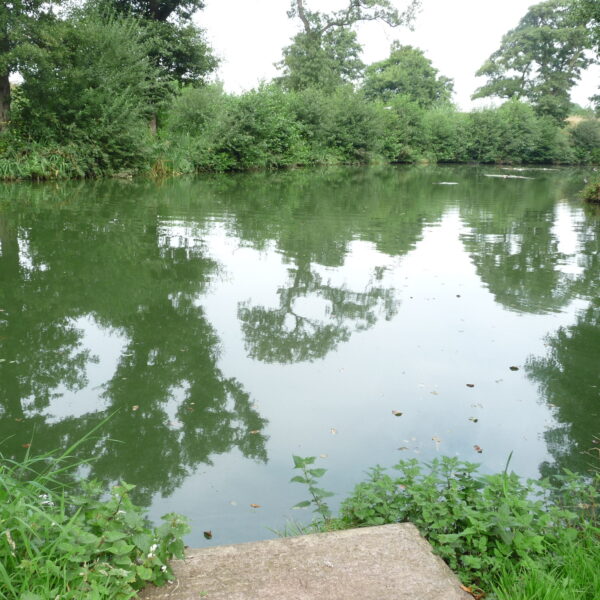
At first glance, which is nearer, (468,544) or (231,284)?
(468,544)

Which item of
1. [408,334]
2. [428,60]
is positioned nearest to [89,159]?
[408,334]

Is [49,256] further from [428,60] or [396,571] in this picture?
[428,60]

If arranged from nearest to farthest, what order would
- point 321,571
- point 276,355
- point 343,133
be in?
point 321,571, point 276,355, point 343,133

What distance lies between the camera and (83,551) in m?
1.95

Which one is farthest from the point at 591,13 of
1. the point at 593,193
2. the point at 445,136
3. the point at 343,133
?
the point at 445,136

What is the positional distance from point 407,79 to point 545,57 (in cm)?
1364

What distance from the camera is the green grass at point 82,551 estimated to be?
6.23ft

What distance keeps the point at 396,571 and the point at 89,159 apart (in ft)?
64.3

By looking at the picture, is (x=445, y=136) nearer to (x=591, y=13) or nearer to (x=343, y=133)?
(x=343, y=133)

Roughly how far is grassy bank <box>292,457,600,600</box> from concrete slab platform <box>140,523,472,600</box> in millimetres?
173

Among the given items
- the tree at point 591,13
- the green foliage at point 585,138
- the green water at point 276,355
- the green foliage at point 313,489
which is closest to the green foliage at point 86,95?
the green water at point 276,355

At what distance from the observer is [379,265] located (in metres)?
8.97

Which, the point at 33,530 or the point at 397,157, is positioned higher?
the point at 397,157

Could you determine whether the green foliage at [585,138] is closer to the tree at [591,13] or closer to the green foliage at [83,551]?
the tree at [591,13]
